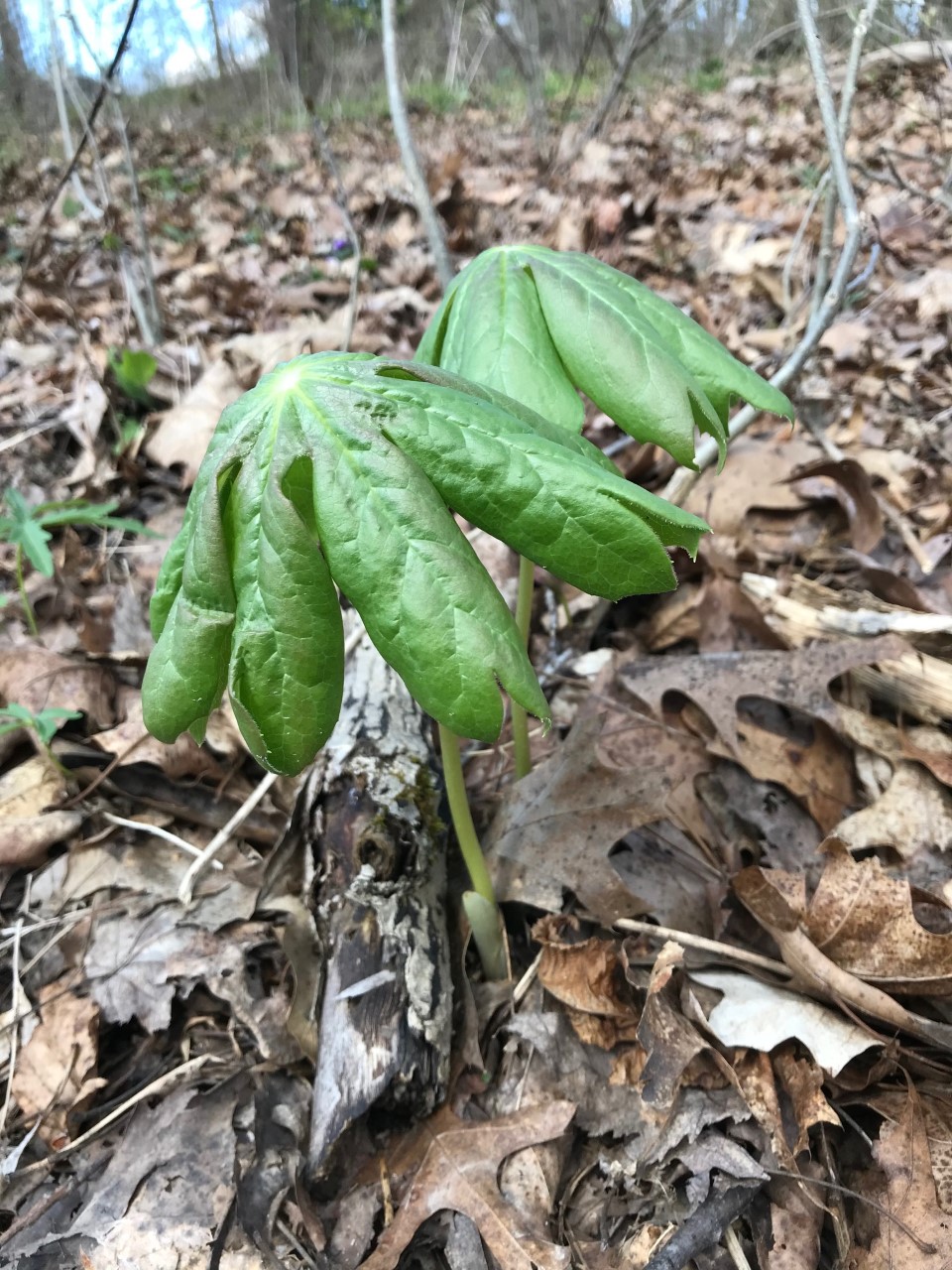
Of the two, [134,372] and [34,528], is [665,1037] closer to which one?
[34,528]

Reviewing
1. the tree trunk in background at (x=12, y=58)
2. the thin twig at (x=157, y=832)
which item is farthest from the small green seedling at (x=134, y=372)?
the tree trunk in background at (x=12, y=58)

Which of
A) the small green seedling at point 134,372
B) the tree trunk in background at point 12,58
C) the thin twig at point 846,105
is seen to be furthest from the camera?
the tree trunk in background at point 12,58

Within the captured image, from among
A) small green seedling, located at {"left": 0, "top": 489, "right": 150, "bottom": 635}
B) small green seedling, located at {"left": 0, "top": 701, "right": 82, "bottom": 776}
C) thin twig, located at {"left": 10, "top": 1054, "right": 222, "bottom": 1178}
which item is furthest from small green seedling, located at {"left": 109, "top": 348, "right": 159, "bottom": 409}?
thin twig, located at {"left": 10, "top": 1054, "right": 222, "bottom": 1178}

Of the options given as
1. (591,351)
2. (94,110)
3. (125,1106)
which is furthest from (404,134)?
(125,1106)

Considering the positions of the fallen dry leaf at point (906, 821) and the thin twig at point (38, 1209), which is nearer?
the thin twig at point (38, 1209)

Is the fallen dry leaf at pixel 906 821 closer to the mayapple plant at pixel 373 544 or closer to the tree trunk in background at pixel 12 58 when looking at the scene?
the mayapple plant at pixel 373 544
